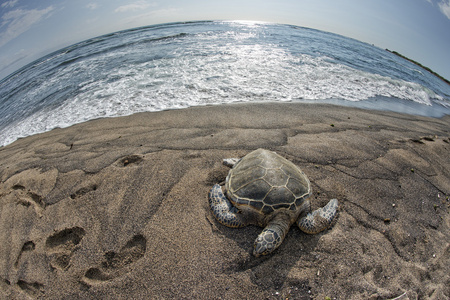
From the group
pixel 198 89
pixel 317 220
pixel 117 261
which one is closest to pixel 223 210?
pixel 317 220

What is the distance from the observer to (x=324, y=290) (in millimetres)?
1959

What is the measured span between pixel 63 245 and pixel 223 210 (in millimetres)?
1967

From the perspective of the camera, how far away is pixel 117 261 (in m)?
2.22

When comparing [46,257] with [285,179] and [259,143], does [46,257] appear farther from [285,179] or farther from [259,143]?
[259,143]

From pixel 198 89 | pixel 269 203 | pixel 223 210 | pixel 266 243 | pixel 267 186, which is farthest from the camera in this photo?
pixel 198 89

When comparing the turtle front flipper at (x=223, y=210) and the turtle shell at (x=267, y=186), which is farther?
the turtle front flipper at (x=223, y=210)

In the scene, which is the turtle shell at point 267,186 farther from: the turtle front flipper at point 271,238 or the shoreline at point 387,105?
the shoreline at point 387,105

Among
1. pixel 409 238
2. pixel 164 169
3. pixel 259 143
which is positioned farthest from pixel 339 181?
pixel 164 169

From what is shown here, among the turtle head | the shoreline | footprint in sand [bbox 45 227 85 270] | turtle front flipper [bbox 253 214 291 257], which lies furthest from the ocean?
the turtle head

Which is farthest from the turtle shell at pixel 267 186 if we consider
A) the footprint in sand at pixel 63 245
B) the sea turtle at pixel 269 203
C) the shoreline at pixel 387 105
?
the shoreline at pixel 387 105

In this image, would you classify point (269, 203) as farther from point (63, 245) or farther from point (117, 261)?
point (63, 245)

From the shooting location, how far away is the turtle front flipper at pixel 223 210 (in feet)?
8.16

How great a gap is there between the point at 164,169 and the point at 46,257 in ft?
5.65

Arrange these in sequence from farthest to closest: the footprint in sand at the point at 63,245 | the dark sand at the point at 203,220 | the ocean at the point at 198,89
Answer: the ocean at the point at 198,89, the footprint in sand at the point at 63,245, the dark sand at the point at 203,220
